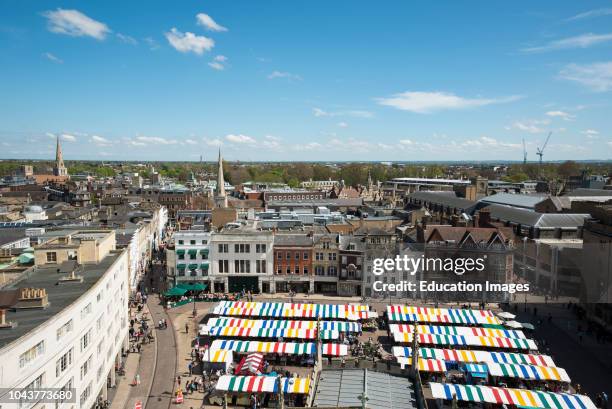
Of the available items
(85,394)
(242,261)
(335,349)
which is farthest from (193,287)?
(85,394)

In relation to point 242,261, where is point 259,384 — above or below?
below

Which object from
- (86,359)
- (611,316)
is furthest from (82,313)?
(611,316)

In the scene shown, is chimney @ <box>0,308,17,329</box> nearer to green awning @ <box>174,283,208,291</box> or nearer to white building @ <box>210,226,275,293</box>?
green awning @ <box>174,283,208,291</box>

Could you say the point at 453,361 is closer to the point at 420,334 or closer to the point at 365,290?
the point at 420,334

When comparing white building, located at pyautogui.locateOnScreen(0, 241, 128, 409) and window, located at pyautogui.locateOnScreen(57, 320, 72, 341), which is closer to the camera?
white building, located at pyautogui.locateOnScreen(0, 241, 128, 409)

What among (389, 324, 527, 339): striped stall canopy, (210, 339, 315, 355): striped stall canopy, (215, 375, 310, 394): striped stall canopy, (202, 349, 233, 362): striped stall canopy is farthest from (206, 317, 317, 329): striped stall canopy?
(215, 375, 310, 394): striped stall canopy

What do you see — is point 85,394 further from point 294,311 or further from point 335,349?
point 294,311
